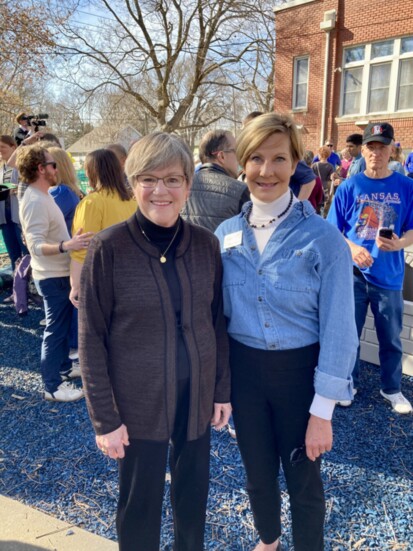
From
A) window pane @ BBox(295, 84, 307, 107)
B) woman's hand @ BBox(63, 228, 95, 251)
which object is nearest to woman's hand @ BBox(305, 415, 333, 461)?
woman's hand @ BBox(63, 228, 95, 251)

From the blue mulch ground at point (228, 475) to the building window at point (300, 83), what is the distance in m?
16.8

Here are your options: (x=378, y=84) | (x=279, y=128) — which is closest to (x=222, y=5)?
(x=378, y=84)

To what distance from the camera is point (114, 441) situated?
1588 mm

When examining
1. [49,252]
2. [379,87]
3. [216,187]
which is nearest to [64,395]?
[49,252]

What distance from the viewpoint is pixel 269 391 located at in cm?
171

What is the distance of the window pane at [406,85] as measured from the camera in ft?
49.9

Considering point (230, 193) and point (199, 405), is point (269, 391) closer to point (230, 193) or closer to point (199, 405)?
point (199, 405)

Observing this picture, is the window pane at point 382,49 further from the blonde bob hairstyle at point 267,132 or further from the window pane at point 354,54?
the blonde bob hairstyle at point 267,132

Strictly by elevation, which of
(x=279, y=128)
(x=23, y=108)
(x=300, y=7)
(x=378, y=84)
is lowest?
(x=279, y=128)

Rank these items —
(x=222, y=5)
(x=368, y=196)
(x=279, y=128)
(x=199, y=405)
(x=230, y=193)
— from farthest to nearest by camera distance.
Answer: (x=222, y=5) < (x=368, y=196) < (x=230, y=193) < (x=199, y=405) < (x=279, y=128)

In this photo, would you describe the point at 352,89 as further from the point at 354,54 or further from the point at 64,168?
the point at 64,168

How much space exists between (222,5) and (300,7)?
3.80m

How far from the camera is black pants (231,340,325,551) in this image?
1681 mm

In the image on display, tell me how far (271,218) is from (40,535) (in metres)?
1.95
